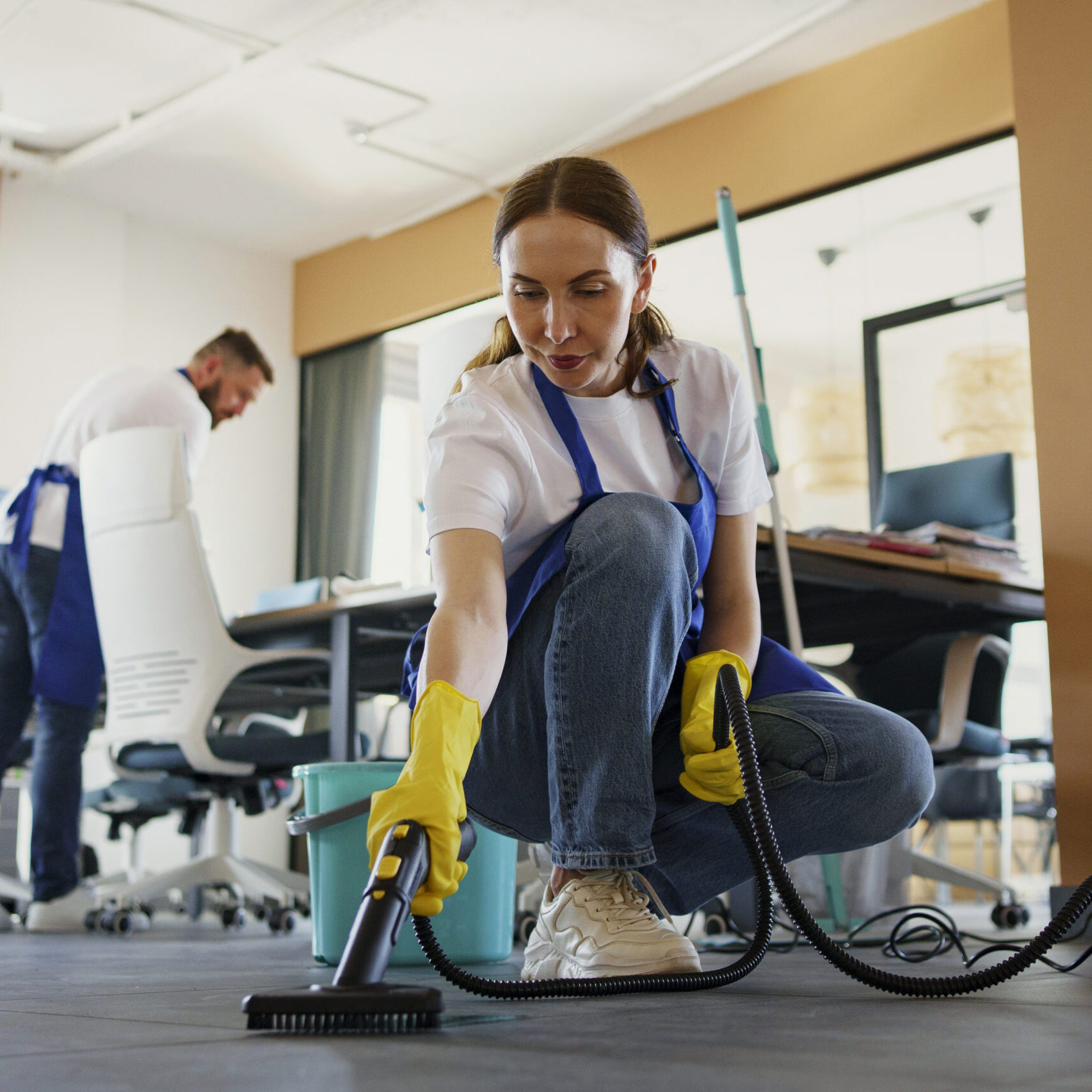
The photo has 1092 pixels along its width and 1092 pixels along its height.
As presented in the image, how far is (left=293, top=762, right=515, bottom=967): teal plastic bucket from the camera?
5.64ft

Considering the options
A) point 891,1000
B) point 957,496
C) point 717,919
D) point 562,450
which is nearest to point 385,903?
point 891,1000

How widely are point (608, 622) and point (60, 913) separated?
2.04 meters

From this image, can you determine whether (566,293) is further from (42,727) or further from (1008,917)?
(42,727)

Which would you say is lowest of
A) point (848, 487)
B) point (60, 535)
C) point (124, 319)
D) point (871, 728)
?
point (871, 728)

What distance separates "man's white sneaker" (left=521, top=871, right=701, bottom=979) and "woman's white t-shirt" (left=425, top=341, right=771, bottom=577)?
35 centimetres

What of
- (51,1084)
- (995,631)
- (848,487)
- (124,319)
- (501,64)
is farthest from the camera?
(848,487)

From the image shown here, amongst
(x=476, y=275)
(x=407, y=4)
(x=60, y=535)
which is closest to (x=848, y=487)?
(x=476, y=275)

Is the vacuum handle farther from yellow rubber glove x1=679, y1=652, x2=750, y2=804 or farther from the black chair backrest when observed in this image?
the black chair backrest

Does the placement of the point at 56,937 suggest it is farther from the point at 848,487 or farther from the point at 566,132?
the point at 848,487

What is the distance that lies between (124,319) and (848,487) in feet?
11.7

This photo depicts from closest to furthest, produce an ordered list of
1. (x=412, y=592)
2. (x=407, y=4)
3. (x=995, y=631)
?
(x=412, y=592), (x=995, y=631), (x=407, y=4)

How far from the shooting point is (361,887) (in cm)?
171

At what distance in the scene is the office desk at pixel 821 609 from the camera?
237 cm

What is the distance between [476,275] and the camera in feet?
18.9
